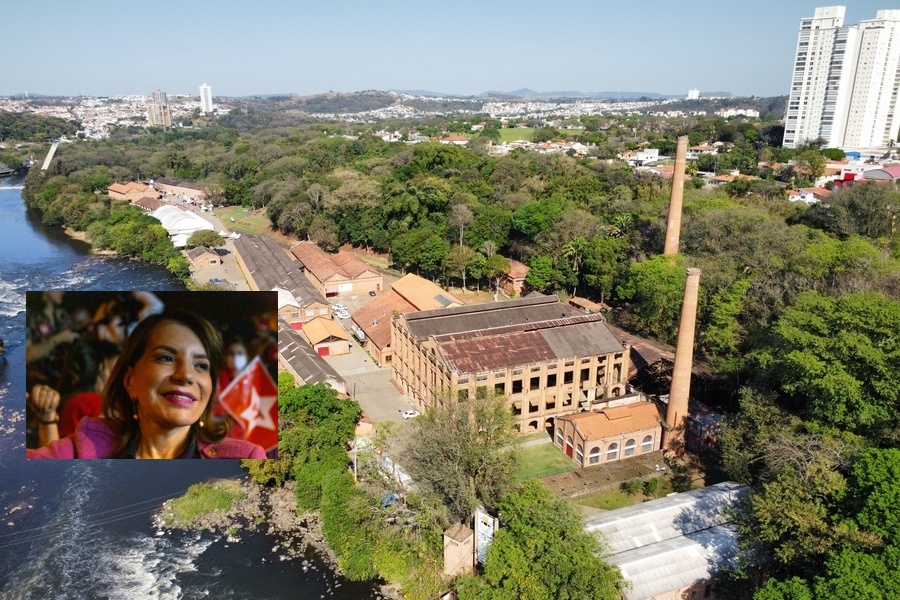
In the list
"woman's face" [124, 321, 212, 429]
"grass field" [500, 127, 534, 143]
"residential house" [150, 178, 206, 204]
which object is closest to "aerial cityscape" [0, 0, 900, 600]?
"woman's face" [124, 321, 212, 429]

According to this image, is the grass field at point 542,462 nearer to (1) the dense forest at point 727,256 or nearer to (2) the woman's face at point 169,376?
(1) the dense forest at point 727,256

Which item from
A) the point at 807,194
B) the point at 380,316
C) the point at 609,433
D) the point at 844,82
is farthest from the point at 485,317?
the point at 844,82

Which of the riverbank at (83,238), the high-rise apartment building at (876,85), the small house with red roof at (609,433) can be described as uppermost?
the high-rise apartment building at (876,85)

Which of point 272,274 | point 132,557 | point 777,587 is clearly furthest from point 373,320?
point 777,587

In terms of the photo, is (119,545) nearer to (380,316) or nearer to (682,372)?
(380,316)

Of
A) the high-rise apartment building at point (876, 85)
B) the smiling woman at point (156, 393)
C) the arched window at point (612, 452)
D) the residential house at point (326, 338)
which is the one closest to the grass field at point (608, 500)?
the arched window at point (612, 452)

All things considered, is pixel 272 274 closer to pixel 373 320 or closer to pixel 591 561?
pixel 373 320
